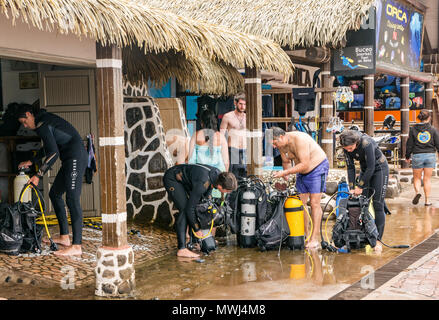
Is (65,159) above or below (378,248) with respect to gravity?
above

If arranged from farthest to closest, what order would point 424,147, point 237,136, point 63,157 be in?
point 424,147 < point 237,136 < point 63,157

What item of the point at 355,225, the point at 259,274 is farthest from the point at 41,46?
the point at 355,225

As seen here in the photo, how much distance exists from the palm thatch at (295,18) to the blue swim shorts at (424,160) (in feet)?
8.53

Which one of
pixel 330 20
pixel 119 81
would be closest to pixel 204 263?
pixel 119 81

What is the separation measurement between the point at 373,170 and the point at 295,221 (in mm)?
1163

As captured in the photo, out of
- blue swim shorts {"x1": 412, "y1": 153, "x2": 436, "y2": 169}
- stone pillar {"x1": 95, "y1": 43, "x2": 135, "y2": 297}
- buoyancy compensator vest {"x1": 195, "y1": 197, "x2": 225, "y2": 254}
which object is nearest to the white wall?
stone pillar {"x1": 95, "y1": 43, "x2": 135, "y2": 297}

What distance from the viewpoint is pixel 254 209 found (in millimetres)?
7637

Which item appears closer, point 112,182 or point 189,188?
point 112,182

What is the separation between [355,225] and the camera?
7.43 metres

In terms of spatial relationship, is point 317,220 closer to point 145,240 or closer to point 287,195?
point 287,195

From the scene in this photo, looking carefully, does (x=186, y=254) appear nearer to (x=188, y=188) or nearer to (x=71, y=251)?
(x=188, y=188)

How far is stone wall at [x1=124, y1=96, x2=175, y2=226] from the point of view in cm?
885

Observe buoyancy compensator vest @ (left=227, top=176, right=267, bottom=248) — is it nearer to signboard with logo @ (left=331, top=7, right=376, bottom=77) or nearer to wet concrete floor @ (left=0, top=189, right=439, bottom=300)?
wet concrete floor @ (left=0, top=189, right=439, bottom=300)
